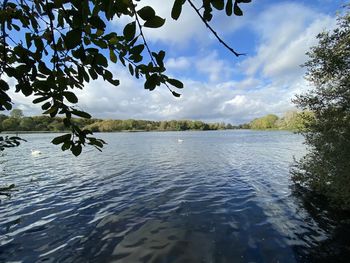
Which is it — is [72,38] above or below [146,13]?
below

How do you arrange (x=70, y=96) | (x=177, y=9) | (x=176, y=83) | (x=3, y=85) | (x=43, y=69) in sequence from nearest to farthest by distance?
(x=177, y=9)
(x=176, y=83)
(x=70, y=96)
(x=43, y=69)
(x=3, y=85)

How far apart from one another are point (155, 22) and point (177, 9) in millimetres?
138

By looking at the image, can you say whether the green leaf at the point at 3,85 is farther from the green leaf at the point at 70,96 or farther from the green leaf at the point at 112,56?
the green leaf at the point at 112,56

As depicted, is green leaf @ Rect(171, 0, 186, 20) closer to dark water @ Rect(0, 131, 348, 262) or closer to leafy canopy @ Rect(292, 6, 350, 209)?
dark water @ Rect(0, 131, 348, 262)

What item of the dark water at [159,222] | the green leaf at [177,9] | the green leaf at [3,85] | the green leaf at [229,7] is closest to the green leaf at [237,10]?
the green leaf at [229,7]

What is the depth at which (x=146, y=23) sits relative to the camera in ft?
4.76

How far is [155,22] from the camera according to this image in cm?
145

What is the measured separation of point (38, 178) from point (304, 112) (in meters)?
21.4

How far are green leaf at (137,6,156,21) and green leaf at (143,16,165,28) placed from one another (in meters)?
0.02

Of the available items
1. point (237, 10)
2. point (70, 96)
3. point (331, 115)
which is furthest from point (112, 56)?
point (331, 115)

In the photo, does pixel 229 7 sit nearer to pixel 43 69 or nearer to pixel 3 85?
Result: pixel 43 69

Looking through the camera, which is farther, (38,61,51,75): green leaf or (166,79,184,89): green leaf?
(38,61,51,75): green leaf

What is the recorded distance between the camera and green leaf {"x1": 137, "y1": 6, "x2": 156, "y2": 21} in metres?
1.42

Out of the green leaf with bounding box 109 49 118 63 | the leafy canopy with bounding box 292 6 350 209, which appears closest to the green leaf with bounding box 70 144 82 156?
the green leaf with bounding box 109 49 118 63
